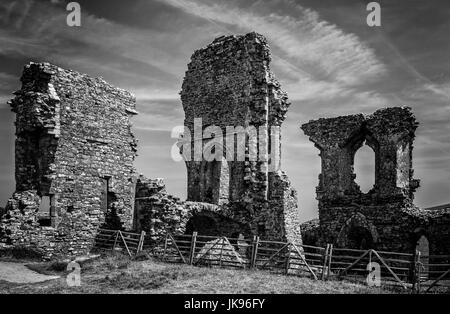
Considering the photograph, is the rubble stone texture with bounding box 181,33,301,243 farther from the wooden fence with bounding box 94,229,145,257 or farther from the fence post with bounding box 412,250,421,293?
the fence post with bounding box 412,250,421,293

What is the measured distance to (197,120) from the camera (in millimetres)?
23031

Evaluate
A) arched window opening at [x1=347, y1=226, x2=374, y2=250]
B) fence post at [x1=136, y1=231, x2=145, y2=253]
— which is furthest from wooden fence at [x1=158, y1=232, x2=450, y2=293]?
arched window opening at [x1=347, y1=226, x2=374, y2=250]

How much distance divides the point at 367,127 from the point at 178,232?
12097 mm

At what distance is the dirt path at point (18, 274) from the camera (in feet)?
45.3

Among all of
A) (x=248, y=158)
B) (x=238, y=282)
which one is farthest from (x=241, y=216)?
(x=238, y=282)

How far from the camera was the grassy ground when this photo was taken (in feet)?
38.8

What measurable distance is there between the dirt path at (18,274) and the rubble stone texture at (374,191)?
15.3 m

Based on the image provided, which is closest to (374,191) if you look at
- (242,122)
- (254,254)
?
(242,122)

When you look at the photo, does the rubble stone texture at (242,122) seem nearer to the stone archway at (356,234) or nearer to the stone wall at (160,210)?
the stone wall at (160,210)

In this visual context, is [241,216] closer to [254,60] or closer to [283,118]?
[283,118]

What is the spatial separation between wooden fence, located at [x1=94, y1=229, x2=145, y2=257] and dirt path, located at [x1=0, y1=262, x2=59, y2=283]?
3471mm

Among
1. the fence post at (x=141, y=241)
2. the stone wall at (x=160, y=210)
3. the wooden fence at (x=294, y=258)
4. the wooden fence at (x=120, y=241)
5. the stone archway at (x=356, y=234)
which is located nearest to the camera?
the wooden fence at (x=294, y=258)

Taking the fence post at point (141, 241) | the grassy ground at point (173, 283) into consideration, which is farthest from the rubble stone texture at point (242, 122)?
the grassy ground at point (173, 283)

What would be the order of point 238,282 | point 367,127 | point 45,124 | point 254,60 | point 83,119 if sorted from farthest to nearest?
point 367,127 < point 254,60 < point 83,119 < point 45,124 < point 238,282
